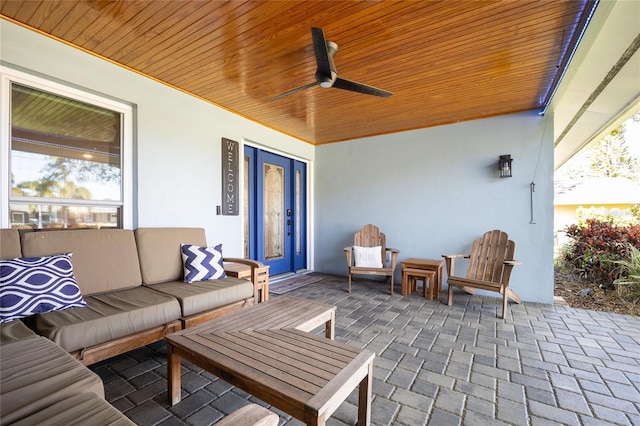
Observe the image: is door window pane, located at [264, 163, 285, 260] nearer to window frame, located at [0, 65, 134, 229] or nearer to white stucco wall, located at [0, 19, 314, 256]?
white stucco wall, located at [0, 19, 314, 256]

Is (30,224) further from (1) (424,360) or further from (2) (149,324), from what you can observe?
(1) (424,360)

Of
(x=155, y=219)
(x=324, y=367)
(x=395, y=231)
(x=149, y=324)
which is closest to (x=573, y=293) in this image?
(x=395, y=231)

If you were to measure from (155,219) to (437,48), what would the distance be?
322 cm

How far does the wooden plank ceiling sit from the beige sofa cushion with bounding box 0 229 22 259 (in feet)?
5.22

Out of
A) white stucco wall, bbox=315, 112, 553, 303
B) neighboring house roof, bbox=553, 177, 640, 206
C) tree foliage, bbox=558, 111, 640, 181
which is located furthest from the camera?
tree foliage, bbox=558, 111, 640, 181

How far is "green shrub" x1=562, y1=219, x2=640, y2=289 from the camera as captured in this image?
145 inches

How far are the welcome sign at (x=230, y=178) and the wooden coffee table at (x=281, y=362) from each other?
2168 mm

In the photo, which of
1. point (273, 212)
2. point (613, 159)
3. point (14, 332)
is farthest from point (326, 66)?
point (613, 159)

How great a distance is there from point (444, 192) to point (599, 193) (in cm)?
623

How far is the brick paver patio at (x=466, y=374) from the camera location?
1516mm

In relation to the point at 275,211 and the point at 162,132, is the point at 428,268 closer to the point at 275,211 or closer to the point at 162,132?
the point at 275,211

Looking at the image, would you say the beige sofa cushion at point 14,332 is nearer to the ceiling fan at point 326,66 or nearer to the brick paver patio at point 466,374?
the brick paver patio at point 466,374

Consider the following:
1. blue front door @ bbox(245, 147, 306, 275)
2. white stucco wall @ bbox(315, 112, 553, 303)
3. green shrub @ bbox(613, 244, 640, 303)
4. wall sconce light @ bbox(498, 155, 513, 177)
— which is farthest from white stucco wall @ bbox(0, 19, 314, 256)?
green shrub @ bbox(613, 244, 640, 303)

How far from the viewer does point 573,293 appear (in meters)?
3.89
